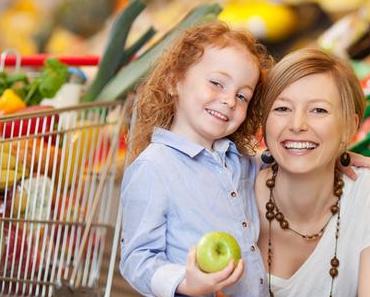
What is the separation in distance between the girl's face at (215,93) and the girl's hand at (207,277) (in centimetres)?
29

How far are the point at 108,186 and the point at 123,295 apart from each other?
55 centimetres

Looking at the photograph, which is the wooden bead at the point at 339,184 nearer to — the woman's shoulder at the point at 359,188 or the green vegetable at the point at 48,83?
the woman's shoulder at the point at 359,188

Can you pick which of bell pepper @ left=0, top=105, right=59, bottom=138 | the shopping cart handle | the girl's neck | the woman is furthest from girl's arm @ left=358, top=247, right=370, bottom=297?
the shopping cart handle

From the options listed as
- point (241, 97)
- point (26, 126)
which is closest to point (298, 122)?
point (241, 97)

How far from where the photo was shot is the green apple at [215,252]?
110 cm

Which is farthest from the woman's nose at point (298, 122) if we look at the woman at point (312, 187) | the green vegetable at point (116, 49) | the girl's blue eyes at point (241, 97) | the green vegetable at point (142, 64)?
the green vegetable at point (116, 49)

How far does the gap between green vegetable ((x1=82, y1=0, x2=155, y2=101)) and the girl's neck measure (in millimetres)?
629

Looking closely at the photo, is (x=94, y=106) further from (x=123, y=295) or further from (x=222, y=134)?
(x=123, y=295)

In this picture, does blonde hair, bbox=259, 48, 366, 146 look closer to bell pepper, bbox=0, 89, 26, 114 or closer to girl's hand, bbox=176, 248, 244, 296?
girl's hand, bbox=176, 248, 244, 296

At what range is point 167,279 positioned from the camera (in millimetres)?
1201

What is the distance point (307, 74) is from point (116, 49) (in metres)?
0.66

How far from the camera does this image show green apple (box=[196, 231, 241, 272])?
110 centimetres

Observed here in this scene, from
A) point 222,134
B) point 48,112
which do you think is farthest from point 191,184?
point 48,112

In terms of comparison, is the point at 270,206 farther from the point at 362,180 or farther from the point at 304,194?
the point at 362,180
